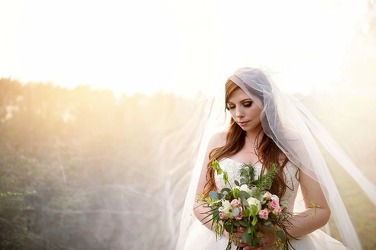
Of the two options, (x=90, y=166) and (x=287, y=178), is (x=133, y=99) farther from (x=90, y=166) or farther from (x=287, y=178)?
(x=287, y=178)

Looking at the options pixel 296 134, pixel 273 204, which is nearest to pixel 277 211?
pixel 273 204

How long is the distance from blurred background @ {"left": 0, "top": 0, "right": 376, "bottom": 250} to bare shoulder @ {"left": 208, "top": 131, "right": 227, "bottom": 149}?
2.02 ft

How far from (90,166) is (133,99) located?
0.73 meters

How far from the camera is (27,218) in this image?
301 centimetres

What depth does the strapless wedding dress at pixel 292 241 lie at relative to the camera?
6.25 feet

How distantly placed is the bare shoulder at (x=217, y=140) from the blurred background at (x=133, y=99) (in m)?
0.61

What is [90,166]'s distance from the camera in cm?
330

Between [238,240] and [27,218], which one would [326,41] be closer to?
[238,240]

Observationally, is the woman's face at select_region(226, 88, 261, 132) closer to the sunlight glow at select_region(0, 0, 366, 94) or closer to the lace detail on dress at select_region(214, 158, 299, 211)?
the lace detail on dress at select_region(214, 158, 299, 211)

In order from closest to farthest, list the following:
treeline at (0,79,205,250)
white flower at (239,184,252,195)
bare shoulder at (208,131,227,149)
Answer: white flower at (239,184,252,195) → bare shoulder at (208,131,227,149) → treeline at (0,79,205,250)

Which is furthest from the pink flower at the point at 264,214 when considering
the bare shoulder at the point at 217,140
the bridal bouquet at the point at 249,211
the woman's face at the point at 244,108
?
the bare shoulder at the point at 217,140

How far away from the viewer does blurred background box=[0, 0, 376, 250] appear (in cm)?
290

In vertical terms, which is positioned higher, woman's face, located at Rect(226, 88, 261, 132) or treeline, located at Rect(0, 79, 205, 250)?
woman's face, located at Rect(226, 88, 261, 132)

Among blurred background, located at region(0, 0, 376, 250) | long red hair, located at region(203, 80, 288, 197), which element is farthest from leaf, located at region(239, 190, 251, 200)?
blurred background, located at region(0, 0, 376, 250)
